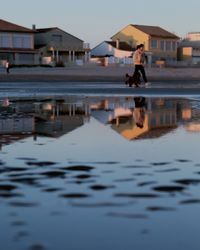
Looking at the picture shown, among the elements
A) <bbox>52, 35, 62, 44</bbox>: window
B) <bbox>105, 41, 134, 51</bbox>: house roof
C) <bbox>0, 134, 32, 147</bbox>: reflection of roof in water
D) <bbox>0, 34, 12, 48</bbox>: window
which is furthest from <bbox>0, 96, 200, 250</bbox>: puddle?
<bbox>105, 41, 134, 51</bbox>: house roof

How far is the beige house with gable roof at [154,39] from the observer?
4018 inches

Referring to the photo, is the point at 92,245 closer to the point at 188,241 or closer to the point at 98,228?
the point at 98,228

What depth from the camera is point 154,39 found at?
102438 mm

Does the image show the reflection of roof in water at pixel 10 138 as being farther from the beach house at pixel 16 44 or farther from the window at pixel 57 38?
the window at pixel 57 38

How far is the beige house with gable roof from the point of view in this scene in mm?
102062

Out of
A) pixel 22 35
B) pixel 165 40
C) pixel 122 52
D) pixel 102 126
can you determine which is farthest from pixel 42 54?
pixel 102 126

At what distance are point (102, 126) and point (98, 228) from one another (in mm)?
6170

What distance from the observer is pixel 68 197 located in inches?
173

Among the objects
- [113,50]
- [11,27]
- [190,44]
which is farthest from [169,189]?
[190,44]

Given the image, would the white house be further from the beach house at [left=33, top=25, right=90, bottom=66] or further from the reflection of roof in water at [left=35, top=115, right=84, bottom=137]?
the reflection of roof in water at [left=35, top=115, right=84, bottom=137]

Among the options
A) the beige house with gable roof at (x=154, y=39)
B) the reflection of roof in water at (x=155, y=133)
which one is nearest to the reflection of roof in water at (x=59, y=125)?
the reflection of roof in water at (x=155, y=133)

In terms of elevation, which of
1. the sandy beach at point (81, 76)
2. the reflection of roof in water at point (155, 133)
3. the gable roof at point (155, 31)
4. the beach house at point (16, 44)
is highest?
the gable roof at point (155, 31)

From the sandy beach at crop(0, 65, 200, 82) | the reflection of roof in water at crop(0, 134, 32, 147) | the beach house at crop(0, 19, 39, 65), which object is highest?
the beach house at crop(0, 19, 39, 65)

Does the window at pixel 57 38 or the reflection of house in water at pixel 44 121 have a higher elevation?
the window at pixel 57 38
